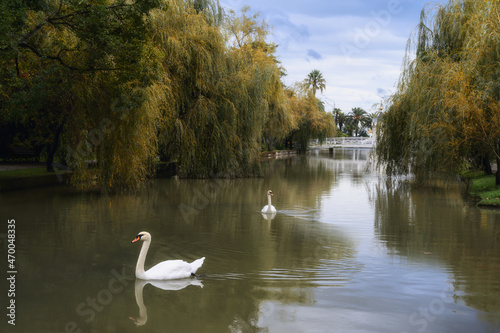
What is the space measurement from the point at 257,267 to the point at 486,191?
Answer: 42.0 ft

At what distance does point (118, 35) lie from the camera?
14250 mm

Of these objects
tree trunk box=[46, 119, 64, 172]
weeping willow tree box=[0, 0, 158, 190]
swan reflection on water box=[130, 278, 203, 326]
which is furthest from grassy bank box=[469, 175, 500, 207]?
tree trunk box=[46, 119, 64, 172]

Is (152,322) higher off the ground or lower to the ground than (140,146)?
lower

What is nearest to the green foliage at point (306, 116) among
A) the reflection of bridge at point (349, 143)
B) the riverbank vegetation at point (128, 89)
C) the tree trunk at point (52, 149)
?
the reflection of bridge at point (349, 143)

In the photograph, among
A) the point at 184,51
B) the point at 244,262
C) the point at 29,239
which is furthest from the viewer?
the point at 184,51

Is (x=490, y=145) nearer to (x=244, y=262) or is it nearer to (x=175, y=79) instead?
(x=244, y=262)

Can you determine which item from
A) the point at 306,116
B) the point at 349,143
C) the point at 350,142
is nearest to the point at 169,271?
the point at 306,116

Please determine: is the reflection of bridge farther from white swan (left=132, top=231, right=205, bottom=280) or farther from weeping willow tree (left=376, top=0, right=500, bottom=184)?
white swan (left=132, top=231, right=205, bottom=280)

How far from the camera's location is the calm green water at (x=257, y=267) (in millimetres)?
6121

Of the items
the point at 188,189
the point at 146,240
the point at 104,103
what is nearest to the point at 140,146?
the point at 104,103

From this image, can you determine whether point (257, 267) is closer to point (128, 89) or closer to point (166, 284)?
point (166, 284)

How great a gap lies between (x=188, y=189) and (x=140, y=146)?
357 centimetres

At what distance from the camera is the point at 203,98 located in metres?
23.4

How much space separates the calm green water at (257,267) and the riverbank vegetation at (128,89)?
2.51 metres
